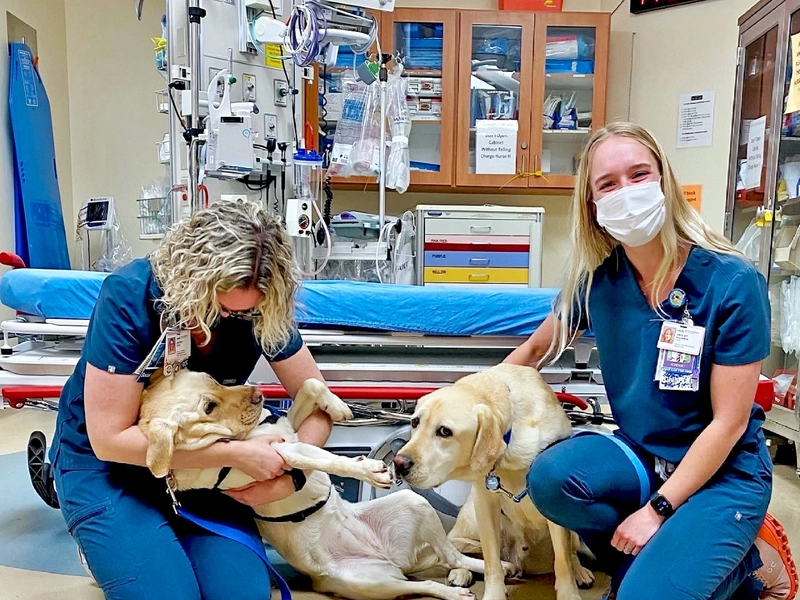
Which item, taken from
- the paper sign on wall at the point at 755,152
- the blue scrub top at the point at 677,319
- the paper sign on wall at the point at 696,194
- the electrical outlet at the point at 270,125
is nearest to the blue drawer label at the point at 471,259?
the paper sign on wall at the point at 696,194

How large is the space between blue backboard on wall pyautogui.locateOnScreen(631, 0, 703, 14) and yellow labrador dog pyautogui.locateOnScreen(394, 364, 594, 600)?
11.9 ft

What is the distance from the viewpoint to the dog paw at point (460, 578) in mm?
1681

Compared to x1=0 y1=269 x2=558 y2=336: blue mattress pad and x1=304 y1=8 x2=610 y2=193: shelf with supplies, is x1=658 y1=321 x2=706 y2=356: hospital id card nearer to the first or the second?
x1=0 y1=269 x2=558 y2=336: blue mattress pad

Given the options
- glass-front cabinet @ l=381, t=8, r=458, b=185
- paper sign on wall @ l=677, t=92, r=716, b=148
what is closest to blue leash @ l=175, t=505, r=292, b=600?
glass-front cabinet @ l=381, t=8, r=458, b=185

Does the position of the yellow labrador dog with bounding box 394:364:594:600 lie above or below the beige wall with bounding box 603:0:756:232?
below

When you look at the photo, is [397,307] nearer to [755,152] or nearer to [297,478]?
[297,478]

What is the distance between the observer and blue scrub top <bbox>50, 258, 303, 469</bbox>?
1.33 meters

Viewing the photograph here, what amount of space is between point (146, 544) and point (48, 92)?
3870 mm

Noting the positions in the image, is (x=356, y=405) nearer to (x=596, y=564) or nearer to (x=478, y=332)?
(x=478, y=332)

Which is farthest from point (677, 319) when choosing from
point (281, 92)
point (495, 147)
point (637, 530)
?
point (495, 147)

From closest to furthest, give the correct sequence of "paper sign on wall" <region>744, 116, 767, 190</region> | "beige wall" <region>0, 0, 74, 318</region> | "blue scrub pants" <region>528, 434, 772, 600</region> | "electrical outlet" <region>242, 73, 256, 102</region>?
"blue scrub pants" <region>528, 434, 772, 600</region> < "electrical outlet" <region>242, 73, 256, 102</region> < "paper sign on wall" <region>744, 116, 767, 190</region> < "beige wall" <region>0, 0, 74, 318</region>

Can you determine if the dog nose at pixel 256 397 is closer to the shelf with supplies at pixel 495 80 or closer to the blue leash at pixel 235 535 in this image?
the blue leash at pixel 235 535

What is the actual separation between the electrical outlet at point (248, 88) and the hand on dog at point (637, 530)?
6.88ft

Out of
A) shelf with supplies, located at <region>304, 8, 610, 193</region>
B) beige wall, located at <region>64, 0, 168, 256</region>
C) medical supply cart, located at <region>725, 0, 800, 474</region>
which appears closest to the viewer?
medical supply cart, located at <region>725, 0, 800, 474</region>
